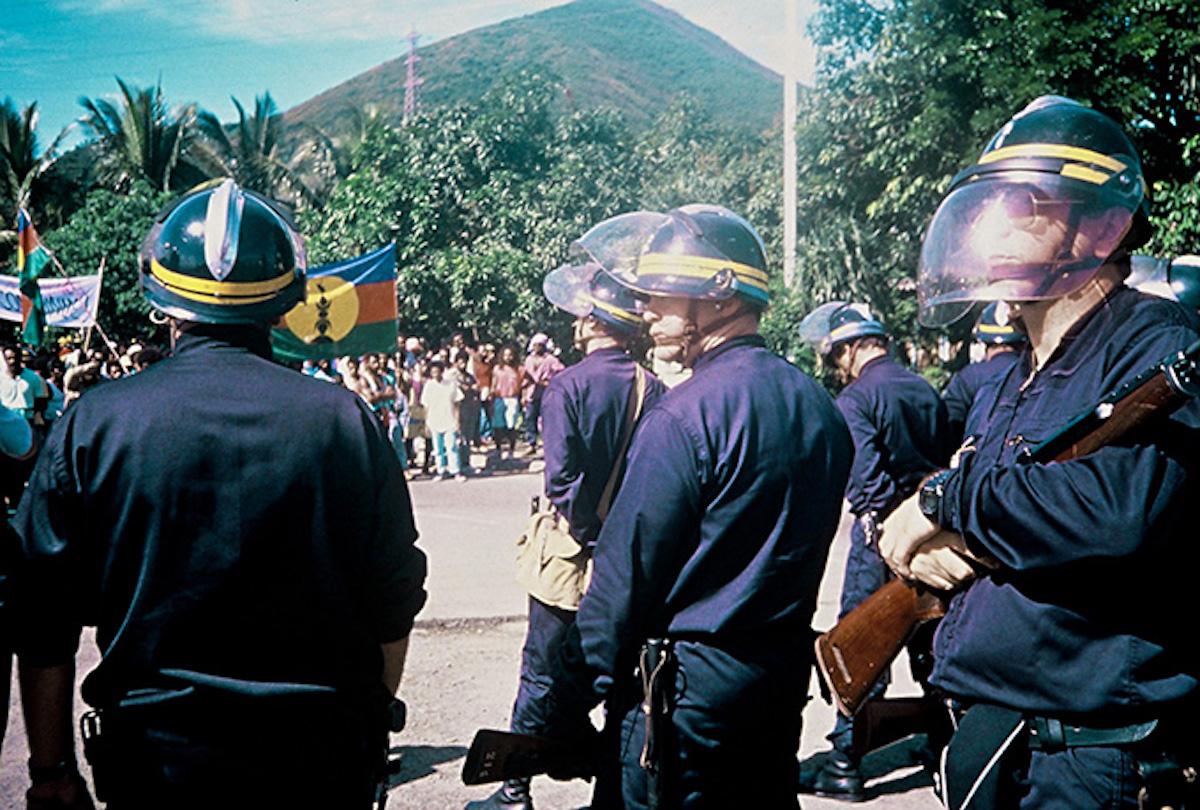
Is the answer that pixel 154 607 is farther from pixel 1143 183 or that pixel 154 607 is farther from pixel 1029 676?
pixel 1143 183

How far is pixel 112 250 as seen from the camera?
27.3 metres

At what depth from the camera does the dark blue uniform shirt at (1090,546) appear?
1804 millimetres

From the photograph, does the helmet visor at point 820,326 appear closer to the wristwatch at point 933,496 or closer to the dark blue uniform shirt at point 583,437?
the dark blue uniform shirt at point 583,437

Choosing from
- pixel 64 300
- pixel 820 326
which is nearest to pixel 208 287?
pixel 820 326

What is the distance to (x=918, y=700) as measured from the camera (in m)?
2.71

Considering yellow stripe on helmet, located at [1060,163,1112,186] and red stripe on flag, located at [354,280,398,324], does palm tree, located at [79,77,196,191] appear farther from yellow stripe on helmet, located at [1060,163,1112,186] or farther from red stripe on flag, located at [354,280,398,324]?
yellow stripe on helmet, located at [1060,163,1112,186]

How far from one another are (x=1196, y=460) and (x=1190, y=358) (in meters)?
0.22

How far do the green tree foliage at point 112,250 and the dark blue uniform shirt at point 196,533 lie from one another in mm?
26794

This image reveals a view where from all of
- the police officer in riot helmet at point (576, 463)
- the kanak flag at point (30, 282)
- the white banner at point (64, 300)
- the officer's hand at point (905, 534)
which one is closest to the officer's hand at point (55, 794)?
the officer's hand at point (905, 534)

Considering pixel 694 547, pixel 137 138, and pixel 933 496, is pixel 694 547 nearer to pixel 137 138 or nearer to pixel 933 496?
pixel 933 496

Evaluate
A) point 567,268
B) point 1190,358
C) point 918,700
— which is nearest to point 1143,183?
point 1190,358

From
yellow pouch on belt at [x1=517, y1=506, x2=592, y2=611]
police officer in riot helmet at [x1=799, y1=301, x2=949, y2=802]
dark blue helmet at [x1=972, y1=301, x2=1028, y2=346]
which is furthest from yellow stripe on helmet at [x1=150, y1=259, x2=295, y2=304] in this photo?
dark blue helmet at [x1=972, y1=301, x2=1028, y2=346]

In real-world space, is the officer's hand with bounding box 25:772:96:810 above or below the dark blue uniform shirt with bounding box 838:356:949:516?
below

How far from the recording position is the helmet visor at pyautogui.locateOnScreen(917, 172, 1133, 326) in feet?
6.75
